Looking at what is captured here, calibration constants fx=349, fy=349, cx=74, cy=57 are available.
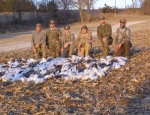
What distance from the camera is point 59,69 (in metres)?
8.31

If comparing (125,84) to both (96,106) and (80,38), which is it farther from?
(80,38)

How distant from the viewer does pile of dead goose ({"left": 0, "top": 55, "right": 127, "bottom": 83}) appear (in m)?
7.77

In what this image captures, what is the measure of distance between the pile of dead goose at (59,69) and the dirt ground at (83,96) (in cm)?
21

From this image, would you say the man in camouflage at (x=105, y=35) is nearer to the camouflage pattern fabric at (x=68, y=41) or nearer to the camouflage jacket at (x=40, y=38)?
the camouflage pattern fabric at (x=68, y=41)

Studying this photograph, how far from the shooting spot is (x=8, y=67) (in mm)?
9039

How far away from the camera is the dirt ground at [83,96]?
560cm

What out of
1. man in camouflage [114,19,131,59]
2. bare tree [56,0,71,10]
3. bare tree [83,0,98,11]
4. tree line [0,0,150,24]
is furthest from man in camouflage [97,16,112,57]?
bare tree [83,0,98,11]

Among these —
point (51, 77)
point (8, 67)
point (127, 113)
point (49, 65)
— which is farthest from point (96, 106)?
point (8, 67)

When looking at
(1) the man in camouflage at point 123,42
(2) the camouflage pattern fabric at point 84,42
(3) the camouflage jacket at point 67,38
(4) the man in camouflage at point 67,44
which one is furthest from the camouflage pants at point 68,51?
(1) the man in camouflage at point 123,42

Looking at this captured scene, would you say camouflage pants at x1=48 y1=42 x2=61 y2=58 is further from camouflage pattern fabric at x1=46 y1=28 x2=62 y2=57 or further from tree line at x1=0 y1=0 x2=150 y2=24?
tree line at x1=0 y1=0 x2=150 y2=24

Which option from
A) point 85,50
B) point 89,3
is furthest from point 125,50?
point 89,3

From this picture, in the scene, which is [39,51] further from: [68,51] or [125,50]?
[125,50]

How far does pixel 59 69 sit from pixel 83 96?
2.05m

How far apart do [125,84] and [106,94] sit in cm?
82
